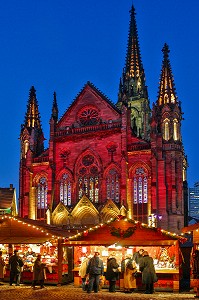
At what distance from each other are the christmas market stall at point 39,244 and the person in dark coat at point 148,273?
5.73 meters

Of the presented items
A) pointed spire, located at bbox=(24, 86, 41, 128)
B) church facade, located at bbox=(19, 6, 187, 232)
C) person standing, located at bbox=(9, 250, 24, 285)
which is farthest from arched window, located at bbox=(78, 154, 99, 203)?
person standing, located at bbox=(9, 250, 24, 285)


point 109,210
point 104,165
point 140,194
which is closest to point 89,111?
point 104,165

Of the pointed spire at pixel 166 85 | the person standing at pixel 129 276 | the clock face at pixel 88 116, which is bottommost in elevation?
the person standing at pixel 129 276

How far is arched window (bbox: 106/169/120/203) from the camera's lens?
5422 cm

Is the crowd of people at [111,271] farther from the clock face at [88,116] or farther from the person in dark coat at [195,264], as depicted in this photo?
the clock face at [88,116]

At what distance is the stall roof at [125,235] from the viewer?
24.5 meters

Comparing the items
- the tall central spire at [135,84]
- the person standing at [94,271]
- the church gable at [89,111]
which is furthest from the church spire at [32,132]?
the person standing at [94,271]

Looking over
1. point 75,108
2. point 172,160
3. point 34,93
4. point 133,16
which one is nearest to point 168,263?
point 172,160

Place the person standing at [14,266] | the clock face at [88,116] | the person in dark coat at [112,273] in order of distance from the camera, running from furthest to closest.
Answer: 1. the clock face at [88,116]
2. the person standing at [14,266]
3. the person in dark coat at [112,273]

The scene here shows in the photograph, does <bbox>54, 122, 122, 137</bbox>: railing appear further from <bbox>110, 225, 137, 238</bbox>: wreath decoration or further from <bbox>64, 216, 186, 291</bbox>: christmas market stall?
<bbox>110, 225, 137, 238</bbox>: wreath decoration

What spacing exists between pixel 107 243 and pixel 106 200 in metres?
29.1

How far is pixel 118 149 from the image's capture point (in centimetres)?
5488

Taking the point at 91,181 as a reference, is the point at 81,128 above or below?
above

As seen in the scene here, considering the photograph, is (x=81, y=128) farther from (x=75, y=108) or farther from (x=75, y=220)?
(x=75, y=220)
